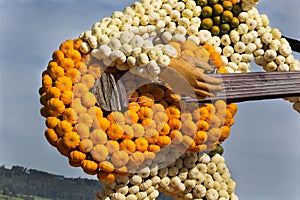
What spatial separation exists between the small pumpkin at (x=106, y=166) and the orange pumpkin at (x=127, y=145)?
0.11 m

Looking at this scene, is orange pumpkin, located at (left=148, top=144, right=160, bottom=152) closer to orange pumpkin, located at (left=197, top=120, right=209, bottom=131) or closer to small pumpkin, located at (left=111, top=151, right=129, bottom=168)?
small pumpkin, located at (left=111, top=151, right=129, bottom=168)

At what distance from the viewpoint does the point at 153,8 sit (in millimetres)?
3848

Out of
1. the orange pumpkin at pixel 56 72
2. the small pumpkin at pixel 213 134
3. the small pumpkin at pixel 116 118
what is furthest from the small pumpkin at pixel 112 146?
the small pumpkin at pixel 213 134

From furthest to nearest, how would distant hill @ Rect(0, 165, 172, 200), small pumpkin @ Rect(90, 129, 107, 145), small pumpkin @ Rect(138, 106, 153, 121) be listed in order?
distant hill @ Rect(0, 165, 172, 200) → small pumpkin @ Rect(138, 106, 153, 121) → small pumpkin @ Rect(90, 129, 107, 145)

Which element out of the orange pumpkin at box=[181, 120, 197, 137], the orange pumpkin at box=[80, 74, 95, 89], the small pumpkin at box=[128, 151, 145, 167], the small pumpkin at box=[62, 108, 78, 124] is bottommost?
the small pumpkin at box=[128, 151, 145, 167]

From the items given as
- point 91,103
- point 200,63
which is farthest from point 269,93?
point 91,103

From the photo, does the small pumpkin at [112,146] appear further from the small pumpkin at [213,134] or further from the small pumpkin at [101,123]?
the small pumpkin at [213,134]

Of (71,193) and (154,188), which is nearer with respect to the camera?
(154,188)

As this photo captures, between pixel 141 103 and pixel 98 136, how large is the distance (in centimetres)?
31

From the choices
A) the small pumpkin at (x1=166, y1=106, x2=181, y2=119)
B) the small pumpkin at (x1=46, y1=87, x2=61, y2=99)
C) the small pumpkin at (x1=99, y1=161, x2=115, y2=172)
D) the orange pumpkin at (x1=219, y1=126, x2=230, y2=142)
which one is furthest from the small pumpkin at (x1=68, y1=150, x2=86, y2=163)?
the orange pumpkin at (x1=219, y1=126, x2=230, y2=142)

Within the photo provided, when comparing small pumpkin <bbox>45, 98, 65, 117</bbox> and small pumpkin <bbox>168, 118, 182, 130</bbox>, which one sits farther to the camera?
small pumpkin <bbox>168, 118, 182, 130</bbox>

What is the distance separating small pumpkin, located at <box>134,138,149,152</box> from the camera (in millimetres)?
3523

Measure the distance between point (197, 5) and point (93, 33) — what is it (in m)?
0.75

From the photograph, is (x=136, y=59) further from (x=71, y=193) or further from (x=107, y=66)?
(x=71, y=193)
